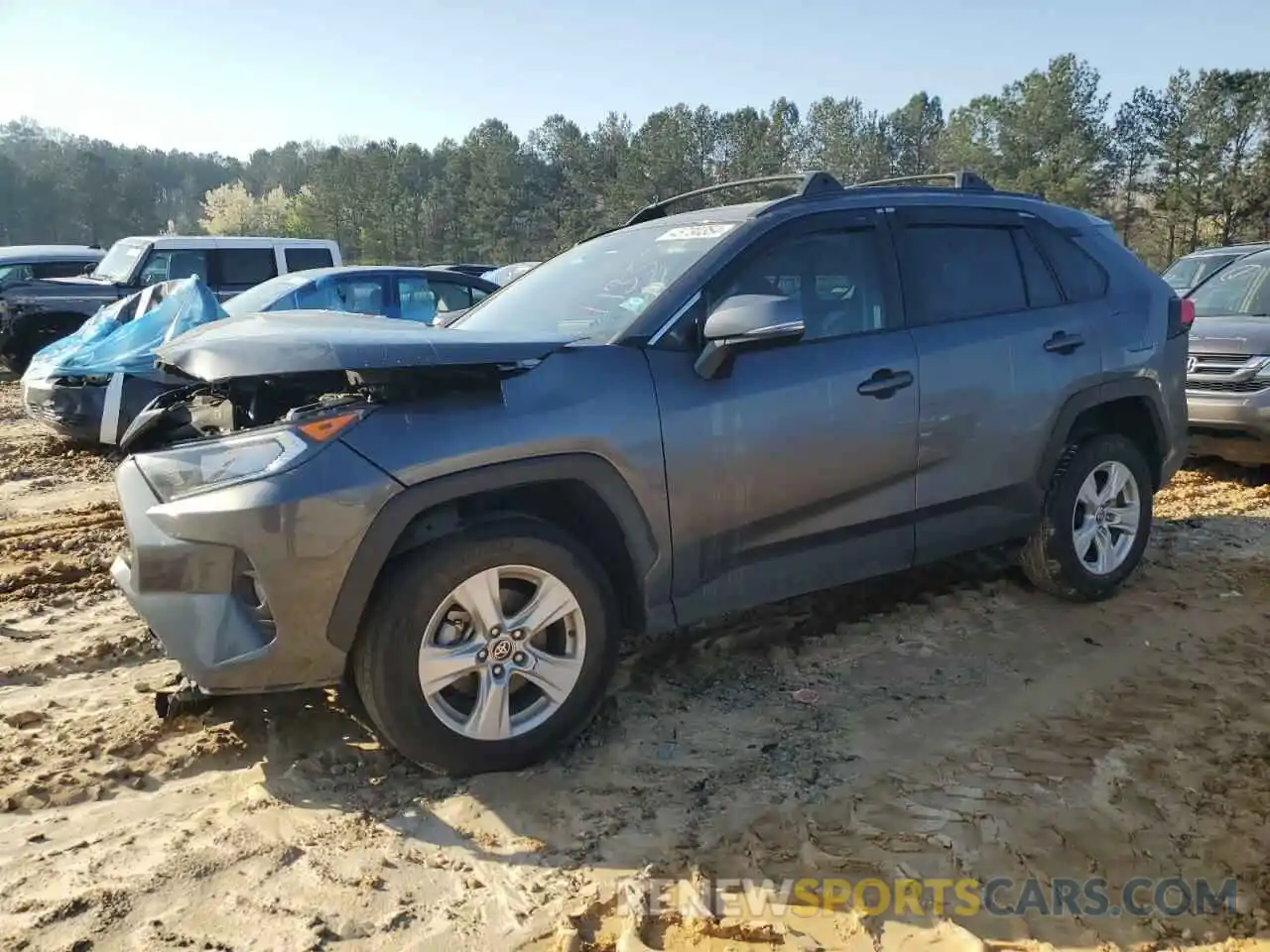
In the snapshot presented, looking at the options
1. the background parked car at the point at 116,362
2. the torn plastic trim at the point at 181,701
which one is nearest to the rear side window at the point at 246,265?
the background parked car at the point at 116,362

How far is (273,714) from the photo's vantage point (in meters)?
3.36

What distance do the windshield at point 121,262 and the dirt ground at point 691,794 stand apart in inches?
414

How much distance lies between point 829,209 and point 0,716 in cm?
360

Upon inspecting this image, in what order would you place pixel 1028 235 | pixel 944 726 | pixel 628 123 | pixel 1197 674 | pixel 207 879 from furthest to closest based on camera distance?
pixel 628 123, pixel 1028 235, pixel 1197 674, pixel 944 726, pixel 207 879

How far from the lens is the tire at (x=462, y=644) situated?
2734 millimetres

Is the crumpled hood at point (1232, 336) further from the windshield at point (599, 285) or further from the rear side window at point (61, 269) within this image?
the rear side window at point (61, 269)

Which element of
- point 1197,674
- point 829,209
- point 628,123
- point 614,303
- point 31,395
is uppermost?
point 628,123

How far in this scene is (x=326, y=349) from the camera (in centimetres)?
266

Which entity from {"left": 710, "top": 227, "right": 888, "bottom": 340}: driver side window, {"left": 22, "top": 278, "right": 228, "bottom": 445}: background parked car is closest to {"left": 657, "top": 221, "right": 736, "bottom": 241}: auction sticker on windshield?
{"left": 710, "top": 227, "right": 888, "bottom": 340}: driver side window

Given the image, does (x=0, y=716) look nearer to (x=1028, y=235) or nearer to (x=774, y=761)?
(x=774, y=761)

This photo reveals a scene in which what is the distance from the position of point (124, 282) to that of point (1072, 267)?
12.7 m

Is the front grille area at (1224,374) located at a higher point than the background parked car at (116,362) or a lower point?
lower

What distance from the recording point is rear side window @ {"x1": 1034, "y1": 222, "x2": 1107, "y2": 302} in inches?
173

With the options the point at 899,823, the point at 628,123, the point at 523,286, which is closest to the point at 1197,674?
the point at 899,823
